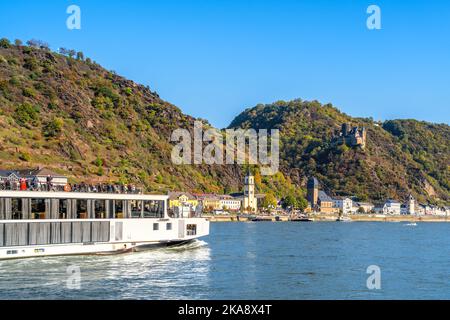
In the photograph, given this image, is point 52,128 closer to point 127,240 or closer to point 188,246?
point 188,246

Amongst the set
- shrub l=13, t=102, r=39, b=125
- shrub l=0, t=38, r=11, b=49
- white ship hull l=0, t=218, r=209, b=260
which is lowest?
white ship hull l=0, t=218, r=209, b=260

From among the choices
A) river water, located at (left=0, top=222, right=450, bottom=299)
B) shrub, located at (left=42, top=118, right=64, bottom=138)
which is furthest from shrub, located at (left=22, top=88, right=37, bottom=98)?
river water, located at (left=0, top=222, right=450, bottom=299)

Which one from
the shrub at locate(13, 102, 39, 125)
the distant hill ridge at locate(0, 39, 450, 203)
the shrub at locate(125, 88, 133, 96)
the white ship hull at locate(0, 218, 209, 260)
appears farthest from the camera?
the shrub at locate(125, 88, 133, 96)

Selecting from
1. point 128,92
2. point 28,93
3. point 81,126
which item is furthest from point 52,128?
point 128,92

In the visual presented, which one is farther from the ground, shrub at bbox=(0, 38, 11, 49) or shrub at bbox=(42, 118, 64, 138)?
shrub at bbox=(0, 38, 11, 49)

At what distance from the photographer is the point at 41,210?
46.3 m

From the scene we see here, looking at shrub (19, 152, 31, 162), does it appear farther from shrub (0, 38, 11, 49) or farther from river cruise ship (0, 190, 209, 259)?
shrub (0, 38, 11, 49)

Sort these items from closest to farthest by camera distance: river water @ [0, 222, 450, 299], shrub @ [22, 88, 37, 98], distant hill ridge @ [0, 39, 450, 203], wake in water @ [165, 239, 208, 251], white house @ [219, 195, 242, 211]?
river water @ [0, 222, 450, 299] → wake in water @ [165, 239, 208, 251] → distant hill ridge @ [0, 39, 450, 203] → shrub @ [22, 88, 37, 98] → white house @ [219, 195, 242, 211]

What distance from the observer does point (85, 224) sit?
4853 centimetres

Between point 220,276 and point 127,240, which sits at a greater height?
point 127,240

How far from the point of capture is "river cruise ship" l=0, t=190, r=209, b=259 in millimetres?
44469
